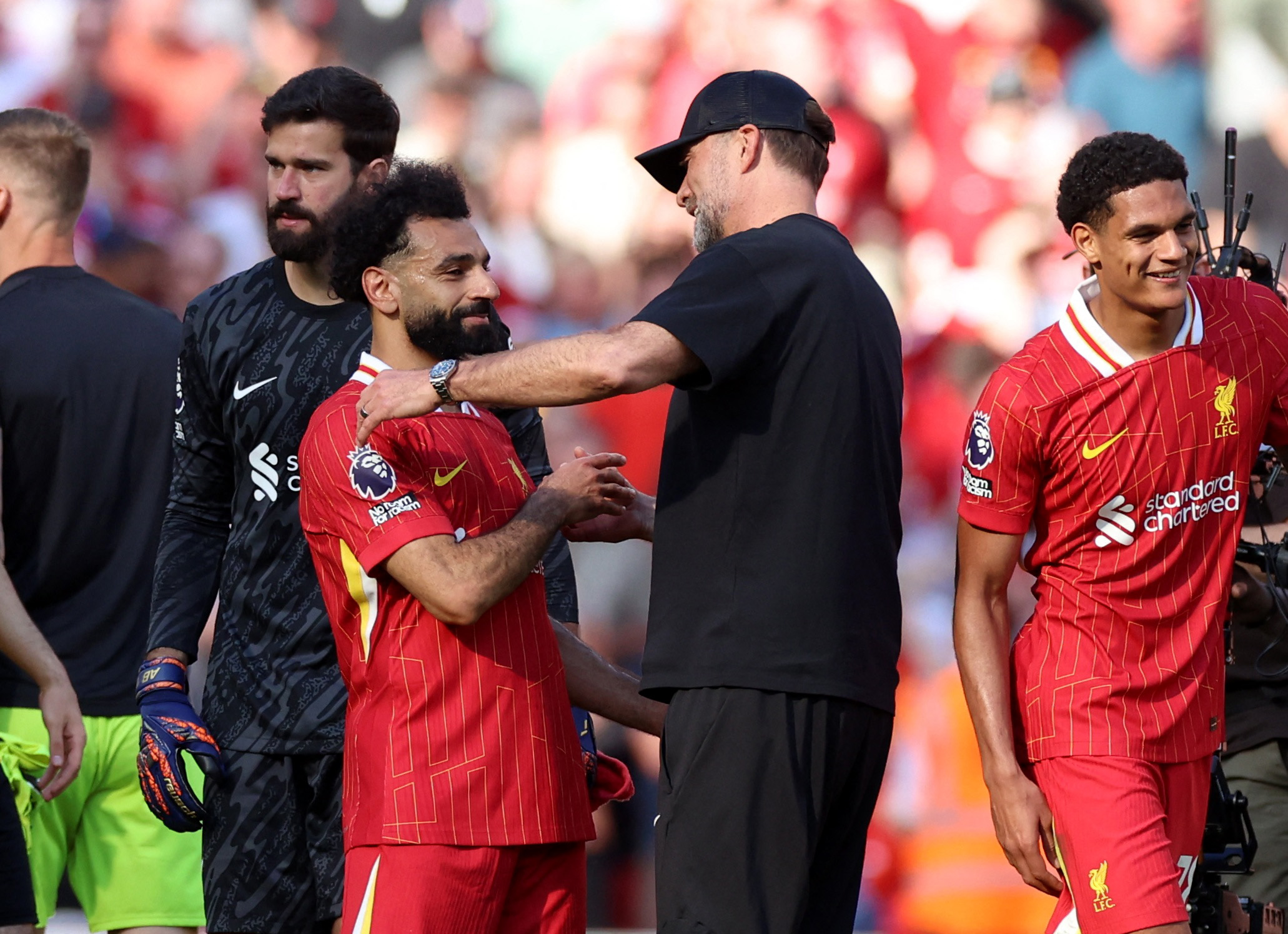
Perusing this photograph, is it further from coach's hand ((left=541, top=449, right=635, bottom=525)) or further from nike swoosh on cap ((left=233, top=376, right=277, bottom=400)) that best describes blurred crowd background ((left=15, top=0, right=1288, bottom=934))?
coach's hand ((left=541, top=449, right=635, bottom=525))

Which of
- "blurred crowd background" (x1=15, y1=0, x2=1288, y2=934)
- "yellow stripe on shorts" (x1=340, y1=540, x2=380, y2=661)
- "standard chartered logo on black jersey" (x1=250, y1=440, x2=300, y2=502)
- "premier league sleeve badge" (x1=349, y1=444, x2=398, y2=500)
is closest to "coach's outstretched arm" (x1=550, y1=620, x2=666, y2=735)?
"yellow stripe on shorts" (x1=340, y1=540, x2=380, y2=661)

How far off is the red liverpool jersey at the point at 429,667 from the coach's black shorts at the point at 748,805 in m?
0.24

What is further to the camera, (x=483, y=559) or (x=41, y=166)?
(x=41, y=166)

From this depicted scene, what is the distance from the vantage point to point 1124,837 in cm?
307

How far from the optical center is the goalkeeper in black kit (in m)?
3.31

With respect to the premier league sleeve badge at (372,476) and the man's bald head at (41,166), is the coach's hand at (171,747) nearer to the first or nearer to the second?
the premier league sleeve badge at (372,476)

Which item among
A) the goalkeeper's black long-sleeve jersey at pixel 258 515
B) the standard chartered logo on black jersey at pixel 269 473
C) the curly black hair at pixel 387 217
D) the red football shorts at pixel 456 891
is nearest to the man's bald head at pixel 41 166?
the goalkeeper's black long-sleeve jersey at pixel 258 515

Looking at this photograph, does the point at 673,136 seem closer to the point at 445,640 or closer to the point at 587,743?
the point at 587,743

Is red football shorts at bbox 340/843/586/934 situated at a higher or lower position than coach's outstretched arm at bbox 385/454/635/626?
lower

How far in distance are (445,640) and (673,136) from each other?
3385mm

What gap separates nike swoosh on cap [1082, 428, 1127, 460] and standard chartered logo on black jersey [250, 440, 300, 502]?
5.11 ft

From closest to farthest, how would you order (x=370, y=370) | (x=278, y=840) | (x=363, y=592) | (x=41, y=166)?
(x=363, y=592) → (x=370, y=370) → (x=278, y=840) → (x=41, y=166)

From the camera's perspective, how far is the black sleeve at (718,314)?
2623 millimetres

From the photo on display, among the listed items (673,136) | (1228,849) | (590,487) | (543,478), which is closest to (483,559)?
(590,487)
